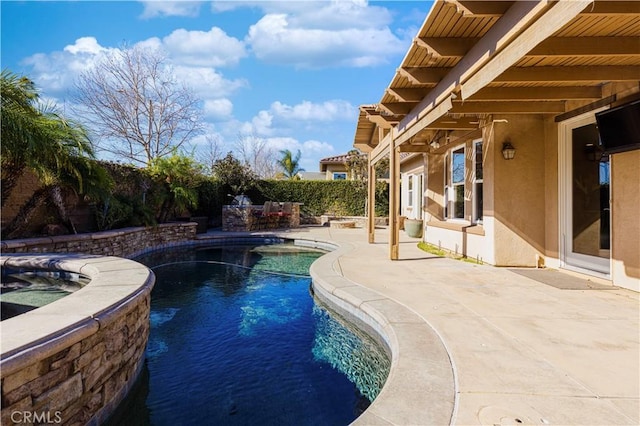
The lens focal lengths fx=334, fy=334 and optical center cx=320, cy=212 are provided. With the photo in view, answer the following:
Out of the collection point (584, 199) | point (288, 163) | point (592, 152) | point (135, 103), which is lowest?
point (584, 199)

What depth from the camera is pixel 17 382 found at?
183cm

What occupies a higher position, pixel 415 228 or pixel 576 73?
pixel 576 73

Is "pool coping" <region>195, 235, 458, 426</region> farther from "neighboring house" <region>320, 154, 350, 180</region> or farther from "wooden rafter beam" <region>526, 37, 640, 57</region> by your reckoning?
"neighboring house" <region>320, 154, 350, 180</region>

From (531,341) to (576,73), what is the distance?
3.32m

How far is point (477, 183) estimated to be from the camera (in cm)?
759

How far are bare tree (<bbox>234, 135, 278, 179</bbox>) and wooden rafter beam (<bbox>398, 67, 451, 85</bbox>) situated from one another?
31440mm

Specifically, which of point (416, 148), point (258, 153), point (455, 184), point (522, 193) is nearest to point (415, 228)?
point (416, 148)

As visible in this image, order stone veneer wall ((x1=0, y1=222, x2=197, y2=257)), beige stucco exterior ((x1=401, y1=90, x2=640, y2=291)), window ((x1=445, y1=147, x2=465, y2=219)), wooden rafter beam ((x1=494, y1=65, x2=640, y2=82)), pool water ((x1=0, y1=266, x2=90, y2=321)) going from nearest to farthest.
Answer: pool water ((x1=0, y1=266, x2=90, y2=321)), wooden rafter beam ((x1=494, y1=65, x2=640, y2=82)), beige stucco exterior ((x1=401, y1=90, x2=640, y2=291)), stone veneer wall ((x1=0, y1=222, x2=197, y2=257)), window ((x1=445, y1=147, x2=465, y2=219))

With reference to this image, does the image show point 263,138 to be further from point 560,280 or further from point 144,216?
point 560,280

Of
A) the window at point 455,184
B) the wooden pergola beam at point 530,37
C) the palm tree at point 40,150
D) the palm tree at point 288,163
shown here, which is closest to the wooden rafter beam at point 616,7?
the wooden pergola beam at point 530,37

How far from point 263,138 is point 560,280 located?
34431mm

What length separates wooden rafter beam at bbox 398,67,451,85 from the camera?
5008 mm

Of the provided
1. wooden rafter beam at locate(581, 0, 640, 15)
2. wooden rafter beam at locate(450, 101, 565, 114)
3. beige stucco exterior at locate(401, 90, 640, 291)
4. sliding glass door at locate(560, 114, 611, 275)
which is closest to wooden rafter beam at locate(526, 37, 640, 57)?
wooden rafter beam at locate(581, 0, 640, 15)

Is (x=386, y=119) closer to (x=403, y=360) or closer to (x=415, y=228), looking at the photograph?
(x=415, y=228)
